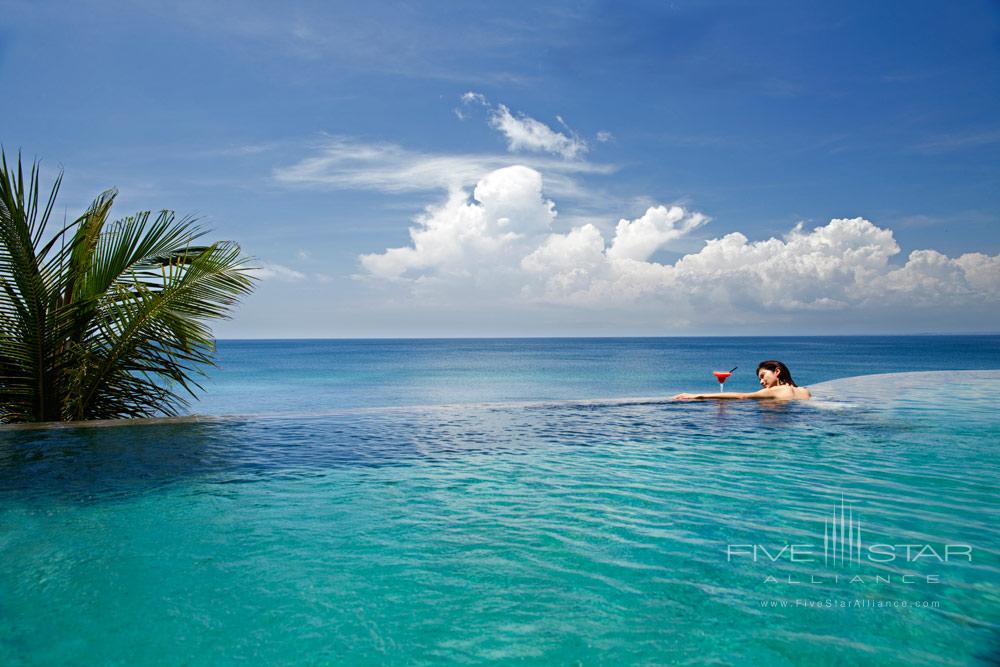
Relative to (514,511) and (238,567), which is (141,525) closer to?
(238,567)

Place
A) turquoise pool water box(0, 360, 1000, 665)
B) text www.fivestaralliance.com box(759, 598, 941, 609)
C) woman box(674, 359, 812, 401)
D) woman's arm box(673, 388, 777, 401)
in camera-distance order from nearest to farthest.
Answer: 1. turquoise pool water box(0, 360, 1000, 665)
2. text www.fivestaralliance.com box(759, 598, 941, 609)
3. woman's arm box(673, 388, 777, 401)
4. woman box(674, 359, 812, 401)

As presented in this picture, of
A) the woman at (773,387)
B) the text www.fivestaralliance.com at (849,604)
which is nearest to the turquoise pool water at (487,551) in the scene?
the text www.fivestaralliance.com at (849,604)

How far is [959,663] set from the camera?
3.11 meters

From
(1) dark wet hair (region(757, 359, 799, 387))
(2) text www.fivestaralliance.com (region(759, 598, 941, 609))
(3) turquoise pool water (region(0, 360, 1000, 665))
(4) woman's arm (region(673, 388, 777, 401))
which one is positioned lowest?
(2) text www.fivestaralliance.com (region(759, 598, 941, 609))

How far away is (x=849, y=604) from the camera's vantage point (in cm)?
368

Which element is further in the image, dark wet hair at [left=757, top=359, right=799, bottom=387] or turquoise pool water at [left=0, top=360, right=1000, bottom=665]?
dark wet hair at [left=757, top=359, right=799, bottom=387]

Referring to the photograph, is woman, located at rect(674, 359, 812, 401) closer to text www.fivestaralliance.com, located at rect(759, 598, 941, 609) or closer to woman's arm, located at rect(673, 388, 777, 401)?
woman's arm, located at rect(673, 388, 777, 401)

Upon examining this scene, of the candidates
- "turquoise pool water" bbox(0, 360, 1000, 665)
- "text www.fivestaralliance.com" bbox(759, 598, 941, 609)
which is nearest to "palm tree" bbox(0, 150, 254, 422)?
"turquoise pool water" bbox(0, 360, 1000, 665)

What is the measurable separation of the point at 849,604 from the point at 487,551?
2.22m

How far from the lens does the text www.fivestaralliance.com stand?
12.0ft

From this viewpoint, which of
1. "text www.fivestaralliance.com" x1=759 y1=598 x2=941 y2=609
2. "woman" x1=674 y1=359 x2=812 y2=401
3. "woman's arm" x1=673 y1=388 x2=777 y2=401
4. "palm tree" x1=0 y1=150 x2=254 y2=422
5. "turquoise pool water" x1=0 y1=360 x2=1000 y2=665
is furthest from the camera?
"woman" x1=674 y1=359 x2=812 y2=401

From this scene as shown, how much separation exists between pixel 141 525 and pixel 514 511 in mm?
2940

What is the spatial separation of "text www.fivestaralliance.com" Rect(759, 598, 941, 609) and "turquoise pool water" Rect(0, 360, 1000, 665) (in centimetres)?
2

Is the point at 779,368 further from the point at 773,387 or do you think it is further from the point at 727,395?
the point at 727,395
